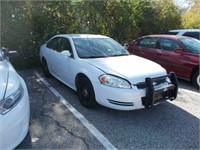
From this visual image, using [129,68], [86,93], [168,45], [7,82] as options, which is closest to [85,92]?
[86,93]

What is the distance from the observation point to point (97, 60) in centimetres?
454

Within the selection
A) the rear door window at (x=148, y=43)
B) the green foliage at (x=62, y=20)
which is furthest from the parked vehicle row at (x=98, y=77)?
the green foliage at (x=62, y=20)

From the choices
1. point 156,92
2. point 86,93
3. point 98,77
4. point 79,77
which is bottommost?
point 86,93

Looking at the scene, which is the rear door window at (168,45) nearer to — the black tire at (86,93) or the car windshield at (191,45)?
the car windshield at (191,45)

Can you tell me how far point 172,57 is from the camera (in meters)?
6.44

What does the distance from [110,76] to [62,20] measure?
18.2ft

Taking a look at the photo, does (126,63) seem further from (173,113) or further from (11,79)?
(11,79)

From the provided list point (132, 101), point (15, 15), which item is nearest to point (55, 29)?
point (15, 15)

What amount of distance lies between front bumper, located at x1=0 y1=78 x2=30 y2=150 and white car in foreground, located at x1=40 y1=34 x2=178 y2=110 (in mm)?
1510

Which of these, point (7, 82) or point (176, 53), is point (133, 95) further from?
point (176, 53)

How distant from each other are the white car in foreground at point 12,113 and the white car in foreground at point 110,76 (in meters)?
1.44

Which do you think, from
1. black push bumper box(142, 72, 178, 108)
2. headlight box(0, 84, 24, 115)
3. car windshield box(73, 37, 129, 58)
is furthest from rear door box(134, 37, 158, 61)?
headlight box(0, 84, 24, 115)

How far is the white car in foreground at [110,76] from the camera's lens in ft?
12.5

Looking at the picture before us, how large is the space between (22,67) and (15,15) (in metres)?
1.78
